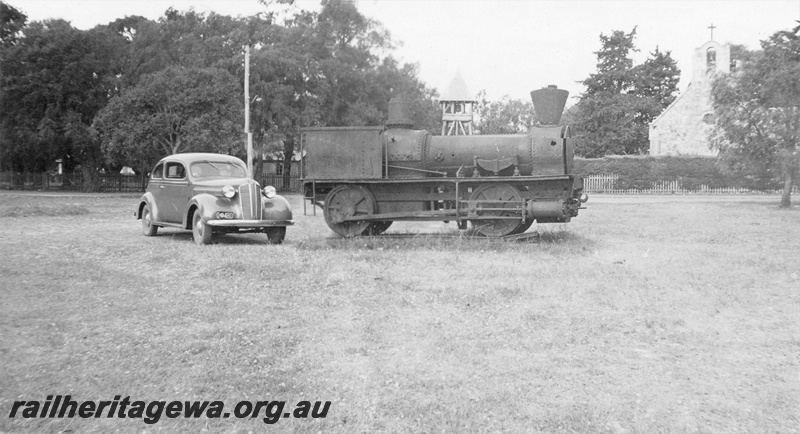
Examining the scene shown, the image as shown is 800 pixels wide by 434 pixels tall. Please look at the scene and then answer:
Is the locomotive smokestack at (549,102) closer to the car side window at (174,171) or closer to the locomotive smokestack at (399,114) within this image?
the locomotive smokestack at (399,114)

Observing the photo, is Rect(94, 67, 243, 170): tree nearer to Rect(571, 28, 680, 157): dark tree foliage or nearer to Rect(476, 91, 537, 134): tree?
Rect(571, 28, 680, 157): dark tree foliage

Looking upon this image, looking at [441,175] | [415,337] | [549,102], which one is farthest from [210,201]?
[415,337]

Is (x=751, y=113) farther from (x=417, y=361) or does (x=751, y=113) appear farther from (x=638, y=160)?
(x=417, y=361)

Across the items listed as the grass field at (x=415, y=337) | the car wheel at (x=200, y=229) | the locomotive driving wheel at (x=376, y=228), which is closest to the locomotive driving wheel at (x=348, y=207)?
the locomotive driving wheel at (x=376, y=228)

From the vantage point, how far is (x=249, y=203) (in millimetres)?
12250

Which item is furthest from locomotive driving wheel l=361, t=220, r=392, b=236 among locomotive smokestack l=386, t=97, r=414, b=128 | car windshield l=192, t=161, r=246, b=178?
car windshield l=192, t=161, r=246, b=178

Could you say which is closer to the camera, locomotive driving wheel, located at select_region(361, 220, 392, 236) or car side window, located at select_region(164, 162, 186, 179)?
car side window, located at select_region(164, 162, 186, 179)

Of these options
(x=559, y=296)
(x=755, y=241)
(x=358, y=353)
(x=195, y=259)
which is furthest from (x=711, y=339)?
(x=755, y=241)

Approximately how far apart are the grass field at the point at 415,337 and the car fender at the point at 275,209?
1739 millimetres

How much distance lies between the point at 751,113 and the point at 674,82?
37125 mm

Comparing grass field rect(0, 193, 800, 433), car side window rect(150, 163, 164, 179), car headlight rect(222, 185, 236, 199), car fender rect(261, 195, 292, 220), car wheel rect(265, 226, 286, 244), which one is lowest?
grass field rect(0, 193, 800, 433)

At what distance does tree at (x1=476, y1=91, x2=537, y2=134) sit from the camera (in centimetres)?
8144

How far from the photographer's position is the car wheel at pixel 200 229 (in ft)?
39.5

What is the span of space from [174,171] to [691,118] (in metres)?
44.4
